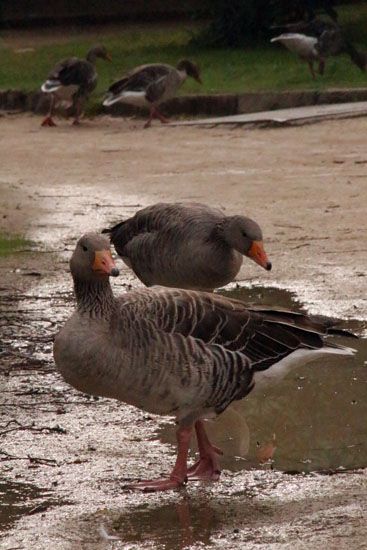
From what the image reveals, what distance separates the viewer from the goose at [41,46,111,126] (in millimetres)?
18969

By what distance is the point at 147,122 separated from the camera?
59.9 feet

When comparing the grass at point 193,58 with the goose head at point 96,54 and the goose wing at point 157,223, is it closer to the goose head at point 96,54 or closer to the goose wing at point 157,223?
the goose head at point 96,54

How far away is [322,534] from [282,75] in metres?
15.5

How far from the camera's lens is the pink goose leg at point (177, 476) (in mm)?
5566

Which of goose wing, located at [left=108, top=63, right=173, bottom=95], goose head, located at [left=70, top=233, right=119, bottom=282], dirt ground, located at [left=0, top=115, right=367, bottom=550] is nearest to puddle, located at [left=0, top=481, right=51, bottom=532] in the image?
dirt ground, located at [left=0, top=115, right=367, bottom=550]

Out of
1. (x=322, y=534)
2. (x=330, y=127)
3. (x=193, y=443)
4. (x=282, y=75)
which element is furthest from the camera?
(x=282, y=75)

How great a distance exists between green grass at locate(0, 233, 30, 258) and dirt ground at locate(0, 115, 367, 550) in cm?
13

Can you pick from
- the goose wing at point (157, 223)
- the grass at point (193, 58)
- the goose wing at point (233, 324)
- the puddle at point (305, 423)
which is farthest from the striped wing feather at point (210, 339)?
the grass at point (193, 58)

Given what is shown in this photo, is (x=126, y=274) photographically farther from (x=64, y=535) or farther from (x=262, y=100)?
(x=262, y=100)

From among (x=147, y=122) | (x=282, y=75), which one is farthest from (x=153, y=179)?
(x=282, y=75)

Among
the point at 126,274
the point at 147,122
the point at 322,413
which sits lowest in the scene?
the point at 147,122

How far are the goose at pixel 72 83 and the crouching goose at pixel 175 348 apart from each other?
1333cm

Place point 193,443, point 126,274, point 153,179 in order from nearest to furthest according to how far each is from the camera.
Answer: point 193,443, point 126,274, point 153,179

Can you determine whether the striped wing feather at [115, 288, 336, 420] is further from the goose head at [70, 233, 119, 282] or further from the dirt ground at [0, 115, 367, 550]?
the dirt ground at [0, 115, 367, 550]
